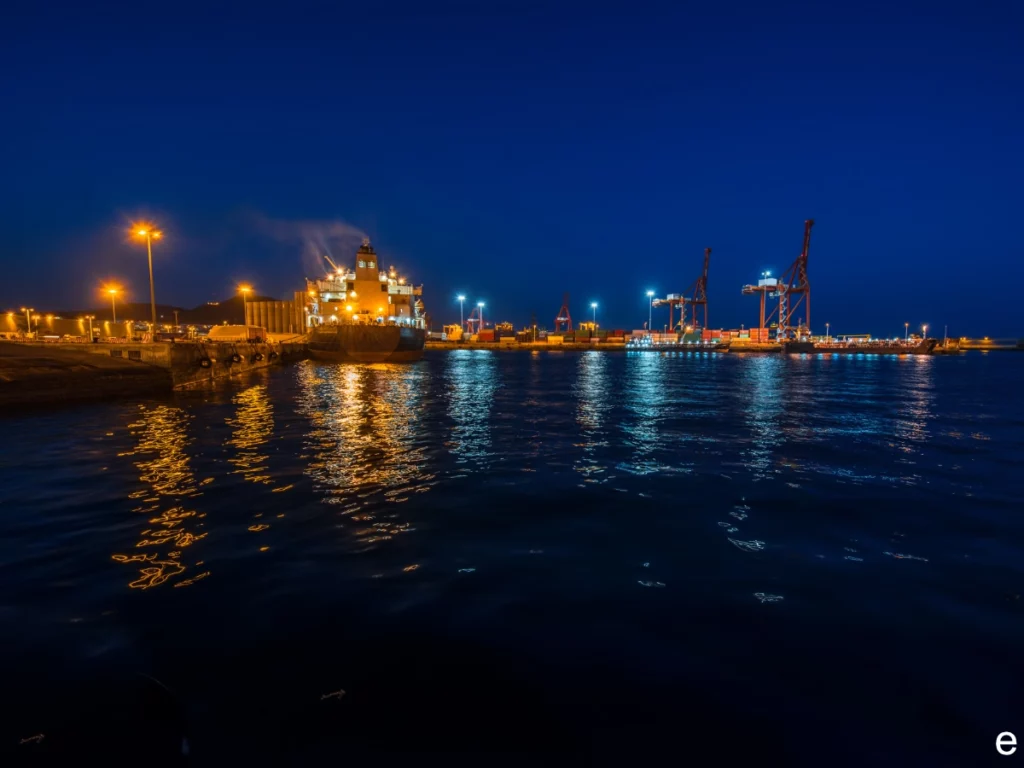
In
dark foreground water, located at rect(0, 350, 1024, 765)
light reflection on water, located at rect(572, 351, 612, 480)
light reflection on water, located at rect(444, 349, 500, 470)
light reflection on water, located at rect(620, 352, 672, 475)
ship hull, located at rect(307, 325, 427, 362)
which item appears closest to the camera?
dark foreground water, located at rect(0, 350, 1024, 765)

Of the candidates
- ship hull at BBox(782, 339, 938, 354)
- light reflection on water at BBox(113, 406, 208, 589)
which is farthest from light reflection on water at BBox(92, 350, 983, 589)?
ship hull at BBox(782, 339, 938, 354)

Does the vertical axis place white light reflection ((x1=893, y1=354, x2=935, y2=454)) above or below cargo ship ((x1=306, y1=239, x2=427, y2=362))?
below

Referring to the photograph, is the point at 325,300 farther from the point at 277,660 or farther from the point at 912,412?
the point at 277,660

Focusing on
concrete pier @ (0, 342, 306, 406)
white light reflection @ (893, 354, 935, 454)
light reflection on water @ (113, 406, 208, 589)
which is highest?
concrete pier @ (0, 342, 306, 406)

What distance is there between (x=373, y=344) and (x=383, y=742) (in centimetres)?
5717

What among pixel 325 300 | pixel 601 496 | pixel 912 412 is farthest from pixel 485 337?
pixel 601 496

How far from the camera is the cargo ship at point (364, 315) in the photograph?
5809cm

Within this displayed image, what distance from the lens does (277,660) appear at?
14.6 ft

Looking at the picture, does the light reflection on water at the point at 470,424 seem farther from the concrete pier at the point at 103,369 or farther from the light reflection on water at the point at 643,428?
the concrete pier at the point at 103,369

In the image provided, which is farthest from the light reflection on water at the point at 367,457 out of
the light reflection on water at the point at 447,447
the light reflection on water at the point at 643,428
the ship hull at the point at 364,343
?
the ship hull at the point at 364,343

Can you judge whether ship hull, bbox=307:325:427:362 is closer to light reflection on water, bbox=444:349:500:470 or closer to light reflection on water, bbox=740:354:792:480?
light reflection on water, bbox=444:349:500:470

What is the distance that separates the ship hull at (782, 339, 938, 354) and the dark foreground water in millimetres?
141101

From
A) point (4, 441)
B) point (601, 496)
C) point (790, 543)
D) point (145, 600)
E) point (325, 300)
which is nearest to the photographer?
point (145, 600)

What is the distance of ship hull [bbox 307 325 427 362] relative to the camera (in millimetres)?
57406
